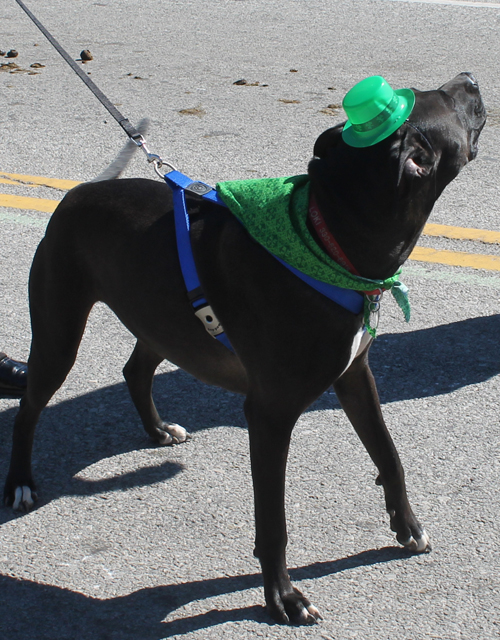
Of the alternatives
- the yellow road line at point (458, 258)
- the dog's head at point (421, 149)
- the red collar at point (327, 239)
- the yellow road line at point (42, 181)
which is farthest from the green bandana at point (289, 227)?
the yellow road line at point (42, 181)

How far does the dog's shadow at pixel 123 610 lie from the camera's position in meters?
2.43

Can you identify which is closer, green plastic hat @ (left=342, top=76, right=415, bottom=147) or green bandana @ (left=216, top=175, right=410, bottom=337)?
green plastic hat @ (left=342, top=76, right=415, bottom=147)

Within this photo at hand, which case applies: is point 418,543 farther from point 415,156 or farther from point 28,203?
point 28,203

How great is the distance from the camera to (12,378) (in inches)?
142

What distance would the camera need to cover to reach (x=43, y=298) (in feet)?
9.19

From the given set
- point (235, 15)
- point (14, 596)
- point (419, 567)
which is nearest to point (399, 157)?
point (419, 567)

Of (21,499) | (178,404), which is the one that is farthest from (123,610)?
(178,404)

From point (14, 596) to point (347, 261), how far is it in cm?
149

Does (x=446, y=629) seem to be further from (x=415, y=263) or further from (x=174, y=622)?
(x=415, y=263)

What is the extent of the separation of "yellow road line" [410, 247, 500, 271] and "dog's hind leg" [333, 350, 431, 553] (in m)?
2.10

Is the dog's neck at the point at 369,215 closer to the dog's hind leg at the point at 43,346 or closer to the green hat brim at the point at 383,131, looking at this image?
the green hat brim at the point at 383,131

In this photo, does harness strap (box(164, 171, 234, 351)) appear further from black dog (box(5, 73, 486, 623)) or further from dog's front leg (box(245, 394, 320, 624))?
dog's front leg (box(245, 394, 320, 624))

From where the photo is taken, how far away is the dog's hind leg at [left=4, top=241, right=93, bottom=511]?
275cm

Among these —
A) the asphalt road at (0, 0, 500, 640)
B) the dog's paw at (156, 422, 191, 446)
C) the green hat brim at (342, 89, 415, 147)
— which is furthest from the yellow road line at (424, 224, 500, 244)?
the green hat brim at (342, 89, 415, 147)
